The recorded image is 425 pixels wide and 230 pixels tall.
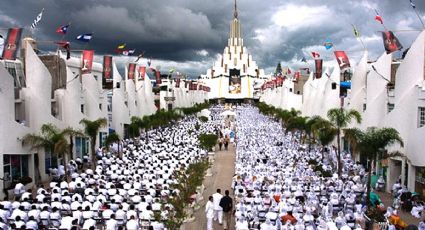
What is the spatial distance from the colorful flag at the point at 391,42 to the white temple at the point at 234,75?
12678 cm

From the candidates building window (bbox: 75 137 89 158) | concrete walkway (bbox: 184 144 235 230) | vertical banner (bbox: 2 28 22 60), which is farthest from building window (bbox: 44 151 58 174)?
concrete walkway (bbox: 184 144 235 230)

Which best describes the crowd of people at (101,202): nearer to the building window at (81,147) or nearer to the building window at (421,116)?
the building window at (81,147)

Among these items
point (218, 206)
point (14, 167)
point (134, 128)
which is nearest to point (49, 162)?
point (14, 167)

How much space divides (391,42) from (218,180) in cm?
1225

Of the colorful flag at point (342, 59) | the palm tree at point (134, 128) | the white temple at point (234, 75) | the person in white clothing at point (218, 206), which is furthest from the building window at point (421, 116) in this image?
the white temple at point (234, 75)

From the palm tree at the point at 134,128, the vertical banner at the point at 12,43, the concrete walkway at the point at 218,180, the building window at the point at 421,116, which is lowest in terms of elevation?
the concrete walkway at the point at 218,180

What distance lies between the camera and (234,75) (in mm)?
149125

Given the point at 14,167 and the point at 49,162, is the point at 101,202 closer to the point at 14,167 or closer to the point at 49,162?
the point at 14,167

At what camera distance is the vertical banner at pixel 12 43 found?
809 inches

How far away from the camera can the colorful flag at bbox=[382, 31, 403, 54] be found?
20.8 m

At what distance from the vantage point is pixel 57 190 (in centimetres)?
1697

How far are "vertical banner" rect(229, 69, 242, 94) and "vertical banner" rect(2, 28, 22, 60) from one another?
421 ft

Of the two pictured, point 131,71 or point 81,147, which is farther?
point 131,71

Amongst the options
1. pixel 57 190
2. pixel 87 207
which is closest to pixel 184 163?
pixel 57 190
